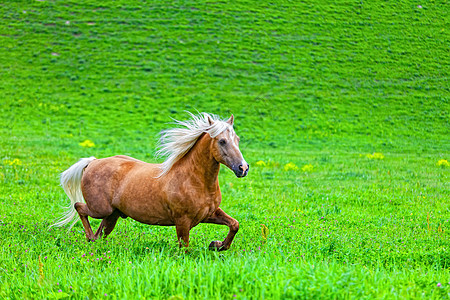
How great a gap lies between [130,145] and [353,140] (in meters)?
14.2

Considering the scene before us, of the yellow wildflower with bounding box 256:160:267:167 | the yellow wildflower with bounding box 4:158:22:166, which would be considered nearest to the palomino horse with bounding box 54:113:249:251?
the yellow wildflower with bounding box 4:158:22:166

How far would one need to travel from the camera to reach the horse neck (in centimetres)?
617

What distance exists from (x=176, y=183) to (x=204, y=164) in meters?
0.50

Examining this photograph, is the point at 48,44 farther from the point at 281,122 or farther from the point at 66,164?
the point at 66,164

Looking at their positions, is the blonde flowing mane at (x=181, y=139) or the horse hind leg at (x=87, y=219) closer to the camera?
the blonde flowing mane at (x=181, y=139)

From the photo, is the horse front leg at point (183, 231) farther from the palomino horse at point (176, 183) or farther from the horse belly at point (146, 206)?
the horse belly at point (146, 206)

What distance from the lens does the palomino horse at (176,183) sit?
6.04 m

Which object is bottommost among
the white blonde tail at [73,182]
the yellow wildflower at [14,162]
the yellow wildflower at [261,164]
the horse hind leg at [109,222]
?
the yellow wildflower at [14,162]

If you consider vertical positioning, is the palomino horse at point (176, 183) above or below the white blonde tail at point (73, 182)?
above

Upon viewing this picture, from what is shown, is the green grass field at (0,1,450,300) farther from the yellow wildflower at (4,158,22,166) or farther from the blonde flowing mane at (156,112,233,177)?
the blonde flowing mane at (156,112,233,177)

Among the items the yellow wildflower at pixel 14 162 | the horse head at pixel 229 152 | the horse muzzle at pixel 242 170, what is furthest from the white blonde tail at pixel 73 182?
the yellow wildflower at pixel 14 162

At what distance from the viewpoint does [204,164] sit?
621 cm

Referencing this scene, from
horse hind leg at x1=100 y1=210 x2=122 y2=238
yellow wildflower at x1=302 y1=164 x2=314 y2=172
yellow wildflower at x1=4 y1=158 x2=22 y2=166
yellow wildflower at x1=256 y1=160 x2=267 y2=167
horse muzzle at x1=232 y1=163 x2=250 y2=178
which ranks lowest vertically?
yellow wildflower at x1=4 y1=158 x2=22 y2=166

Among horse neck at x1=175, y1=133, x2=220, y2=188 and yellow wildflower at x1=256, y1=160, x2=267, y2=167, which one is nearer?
horse neck at x1=175, y1=133, x2=220, y2=188
